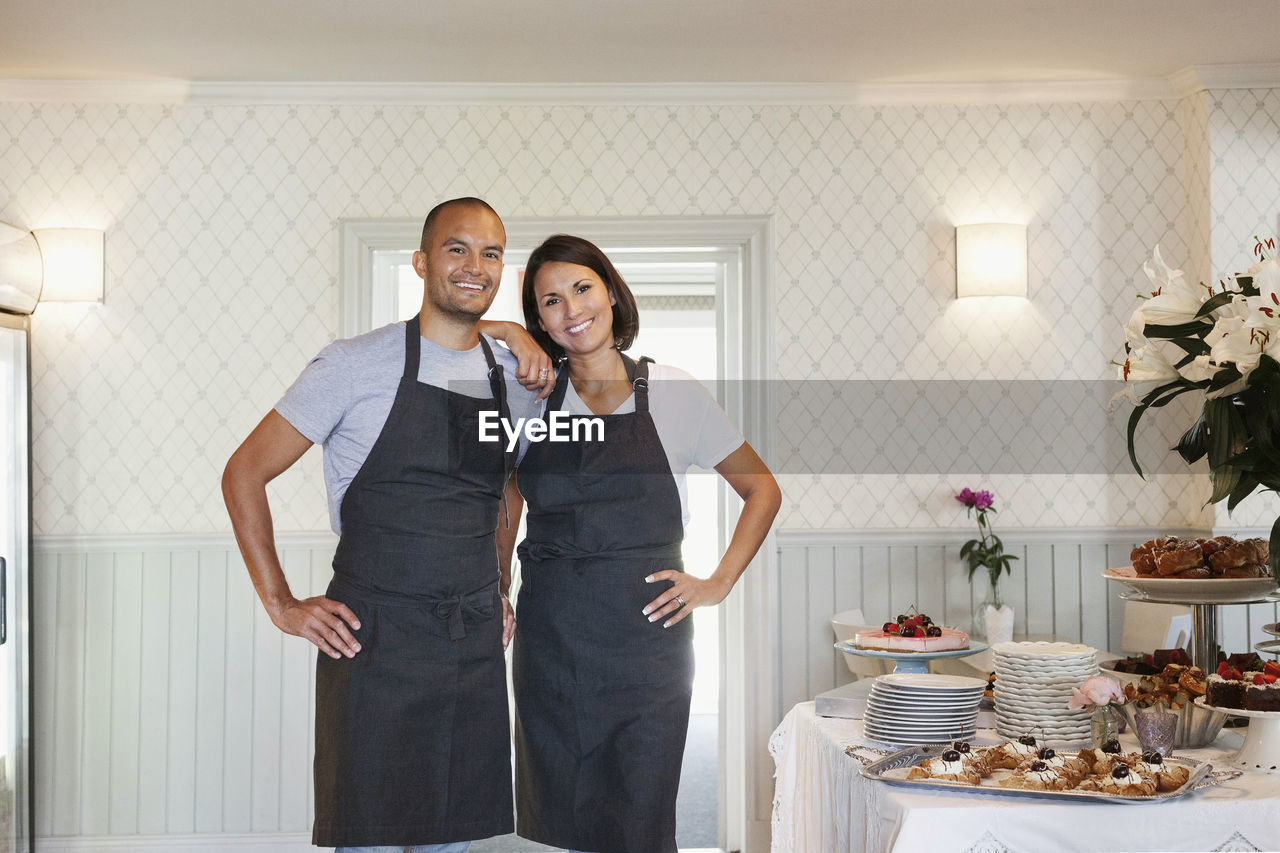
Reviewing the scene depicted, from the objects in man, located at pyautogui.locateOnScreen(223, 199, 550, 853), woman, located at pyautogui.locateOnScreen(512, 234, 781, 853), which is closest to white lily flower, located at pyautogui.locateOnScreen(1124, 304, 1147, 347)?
woman, located at pyautogui.locateOnScreen(512, 234, 781, 853)

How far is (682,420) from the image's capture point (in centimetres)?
214

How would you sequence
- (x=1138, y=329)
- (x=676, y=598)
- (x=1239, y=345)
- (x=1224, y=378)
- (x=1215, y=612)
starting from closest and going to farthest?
(x=1239, y=345), (x=1224, y=378), (x=1138, y=329), (x=676, y=598), (x=1215, y=612)

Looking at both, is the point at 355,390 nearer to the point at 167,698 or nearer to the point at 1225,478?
the point at 1225,478

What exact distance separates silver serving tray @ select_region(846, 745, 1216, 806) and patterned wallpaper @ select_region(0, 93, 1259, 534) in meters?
2.00

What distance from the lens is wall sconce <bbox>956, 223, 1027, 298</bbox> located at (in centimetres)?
380

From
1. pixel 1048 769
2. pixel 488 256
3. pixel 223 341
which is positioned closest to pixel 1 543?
pixel 223 341

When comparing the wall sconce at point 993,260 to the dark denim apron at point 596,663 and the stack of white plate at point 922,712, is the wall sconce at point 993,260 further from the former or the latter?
the dark denim apron at point 596,663

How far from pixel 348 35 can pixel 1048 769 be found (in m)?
2.81

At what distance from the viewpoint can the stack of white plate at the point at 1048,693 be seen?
2.03m

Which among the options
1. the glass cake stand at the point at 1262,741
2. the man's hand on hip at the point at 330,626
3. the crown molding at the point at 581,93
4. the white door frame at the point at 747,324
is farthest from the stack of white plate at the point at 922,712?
the crown molding at the point at 581,93

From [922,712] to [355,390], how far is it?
117 centimetres

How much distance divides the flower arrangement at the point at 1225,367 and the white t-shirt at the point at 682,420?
73 centimetres

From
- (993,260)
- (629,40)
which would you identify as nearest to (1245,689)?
(993,260)

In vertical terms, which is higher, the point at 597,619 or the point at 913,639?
the point at 597,619
